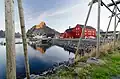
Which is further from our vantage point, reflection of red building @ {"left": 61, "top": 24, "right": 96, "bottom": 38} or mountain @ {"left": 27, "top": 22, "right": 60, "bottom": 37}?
mountain @ {"left": 27, "top": 22, "right": 60, "bottom": 37}

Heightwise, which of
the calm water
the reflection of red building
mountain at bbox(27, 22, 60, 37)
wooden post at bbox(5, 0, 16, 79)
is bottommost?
the calm water

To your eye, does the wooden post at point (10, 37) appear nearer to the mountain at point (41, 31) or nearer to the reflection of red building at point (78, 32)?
the reflection of red building at point (78, 32)

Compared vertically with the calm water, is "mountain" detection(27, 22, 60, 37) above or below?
above

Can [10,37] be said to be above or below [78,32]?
below

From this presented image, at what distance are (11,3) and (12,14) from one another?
8.9 inches

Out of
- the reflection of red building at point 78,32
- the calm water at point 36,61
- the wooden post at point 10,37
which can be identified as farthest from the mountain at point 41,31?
the wooden post at point 10,37

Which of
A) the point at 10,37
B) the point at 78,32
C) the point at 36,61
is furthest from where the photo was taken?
the point at 78,32

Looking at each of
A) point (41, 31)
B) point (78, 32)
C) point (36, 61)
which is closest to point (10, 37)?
point (36, 61)

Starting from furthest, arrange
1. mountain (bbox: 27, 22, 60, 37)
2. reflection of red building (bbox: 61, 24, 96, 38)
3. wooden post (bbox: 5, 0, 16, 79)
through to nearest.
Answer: mountain (bbox: 27, 22, 60, 37) < reflection of red building (bbox: 61, 24, 96, 38) < wooden post (bbox: 5, 0, 16, 79)

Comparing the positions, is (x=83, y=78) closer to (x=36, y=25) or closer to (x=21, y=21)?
(x=21, y=21)

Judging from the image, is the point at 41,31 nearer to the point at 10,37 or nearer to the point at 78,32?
the point at 78,32

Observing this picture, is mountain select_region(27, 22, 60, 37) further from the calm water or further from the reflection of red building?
the calm water

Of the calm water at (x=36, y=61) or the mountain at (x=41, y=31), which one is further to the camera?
the mountain at (x=41, y=31)

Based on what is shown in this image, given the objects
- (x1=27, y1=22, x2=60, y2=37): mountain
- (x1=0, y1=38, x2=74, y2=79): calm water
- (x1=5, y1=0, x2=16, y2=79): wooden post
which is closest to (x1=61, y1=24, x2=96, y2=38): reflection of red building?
(x1=27, y1=22, x2=60, y2=37): mountain
